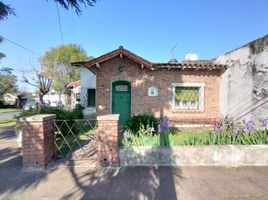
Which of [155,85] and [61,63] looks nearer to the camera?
[155,85]

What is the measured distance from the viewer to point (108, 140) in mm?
5020

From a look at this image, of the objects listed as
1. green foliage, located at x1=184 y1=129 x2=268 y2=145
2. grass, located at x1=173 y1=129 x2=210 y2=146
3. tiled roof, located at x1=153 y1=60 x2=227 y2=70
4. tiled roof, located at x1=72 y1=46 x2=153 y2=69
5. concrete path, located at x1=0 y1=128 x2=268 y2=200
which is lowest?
concrete path, located at x1=0 y1=128 x2=268 y2=200

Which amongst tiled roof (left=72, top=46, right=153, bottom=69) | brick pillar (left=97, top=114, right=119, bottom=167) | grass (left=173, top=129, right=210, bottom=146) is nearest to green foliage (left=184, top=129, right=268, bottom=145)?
grass (left=173, top=129, right=210, bottom=146)

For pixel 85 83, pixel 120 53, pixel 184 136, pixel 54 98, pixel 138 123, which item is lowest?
pixel 184 136

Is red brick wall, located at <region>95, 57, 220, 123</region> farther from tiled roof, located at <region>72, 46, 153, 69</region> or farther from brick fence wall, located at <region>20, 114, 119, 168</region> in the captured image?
brick fence wall, located at <region>20, 114, 119, 168</region>

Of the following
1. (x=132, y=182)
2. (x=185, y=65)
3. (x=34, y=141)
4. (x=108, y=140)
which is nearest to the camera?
(x=132, y=182)

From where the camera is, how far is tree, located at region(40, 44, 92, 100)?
30.0 meters

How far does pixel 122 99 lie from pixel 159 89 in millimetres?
2057

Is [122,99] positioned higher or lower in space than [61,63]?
lower

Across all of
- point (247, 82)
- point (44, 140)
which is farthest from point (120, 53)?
point (44, 140)

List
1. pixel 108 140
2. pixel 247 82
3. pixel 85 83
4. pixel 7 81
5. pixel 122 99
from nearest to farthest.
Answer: pixel 108 140, pixel 247 82, pixel 122 99, pixel 85 83, pixel 7 81

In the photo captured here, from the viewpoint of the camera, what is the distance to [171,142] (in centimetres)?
549

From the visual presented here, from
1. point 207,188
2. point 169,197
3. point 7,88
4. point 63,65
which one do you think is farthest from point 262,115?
point 7,88

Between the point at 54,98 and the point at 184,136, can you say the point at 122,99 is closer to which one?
the point at 184,136
